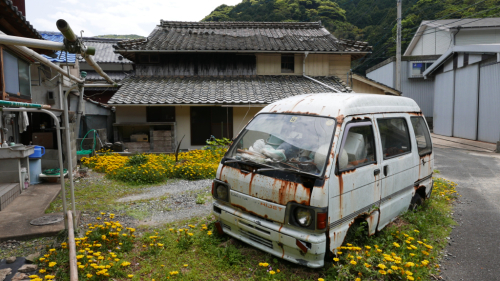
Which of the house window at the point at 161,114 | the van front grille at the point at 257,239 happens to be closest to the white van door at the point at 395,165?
the van front grille at the point at 257,239

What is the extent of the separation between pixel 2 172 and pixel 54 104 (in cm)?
760

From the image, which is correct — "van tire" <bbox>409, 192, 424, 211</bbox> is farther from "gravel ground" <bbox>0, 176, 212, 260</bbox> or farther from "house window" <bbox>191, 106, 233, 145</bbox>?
"house window" <bbox>191, 106, 233, 145</bbox>

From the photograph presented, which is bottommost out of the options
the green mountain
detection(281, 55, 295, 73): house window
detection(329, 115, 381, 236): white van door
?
detection(329, 115, 381, 236): white van door

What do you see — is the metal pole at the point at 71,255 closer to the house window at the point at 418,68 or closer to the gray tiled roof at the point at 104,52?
the gray tiled roof at the point at 104,52

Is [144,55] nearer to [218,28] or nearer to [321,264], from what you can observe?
[218,28]

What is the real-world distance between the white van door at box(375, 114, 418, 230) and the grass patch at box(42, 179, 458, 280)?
1.12 feet

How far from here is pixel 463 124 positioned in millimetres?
17547

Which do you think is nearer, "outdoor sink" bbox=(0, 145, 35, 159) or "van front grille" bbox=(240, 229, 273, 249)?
"van front grille" bbox=(240, 229, 273, 249)

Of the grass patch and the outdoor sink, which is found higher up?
the outdoor sink

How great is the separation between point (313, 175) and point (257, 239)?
108cm

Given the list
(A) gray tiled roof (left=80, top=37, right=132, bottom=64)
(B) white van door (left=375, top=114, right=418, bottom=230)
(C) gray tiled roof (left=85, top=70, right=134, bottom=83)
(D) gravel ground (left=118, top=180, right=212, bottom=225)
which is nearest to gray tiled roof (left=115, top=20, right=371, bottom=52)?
(C) gray tiled roof (left=85, top=70, right=134, bottom=83)

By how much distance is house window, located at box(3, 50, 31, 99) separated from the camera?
738 centimetres

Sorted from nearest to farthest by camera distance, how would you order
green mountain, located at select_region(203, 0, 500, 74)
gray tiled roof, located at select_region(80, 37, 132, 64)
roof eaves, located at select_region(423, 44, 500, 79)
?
roof eaves, located at select_region(423, 44, 500, 79), gray tiled roof, located at select_region(80, 37, 132, 64), green mountain, located at select_region(203, 0, 500, 74)

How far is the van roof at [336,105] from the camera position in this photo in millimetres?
3764
